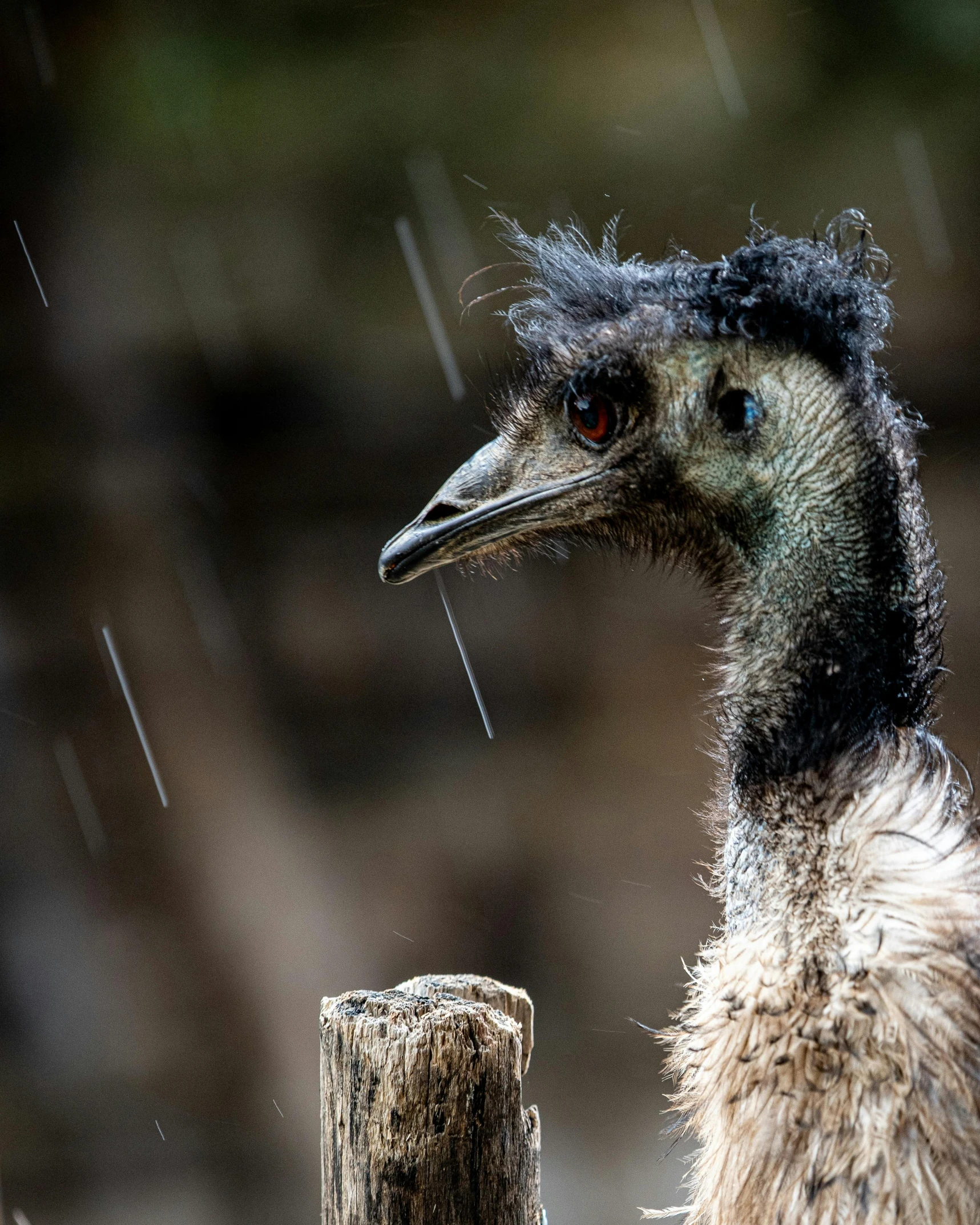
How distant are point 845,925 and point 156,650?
3615mm

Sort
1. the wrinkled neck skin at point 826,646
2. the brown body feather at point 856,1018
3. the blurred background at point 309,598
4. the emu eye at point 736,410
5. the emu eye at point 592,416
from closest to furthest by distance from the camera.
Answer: the brown body feather at point 856,1018
the wrinkled neck skin at point 826,646
the emu eye at point 736,410
the emu eye at point 592,416
the blurred background at point 309,598

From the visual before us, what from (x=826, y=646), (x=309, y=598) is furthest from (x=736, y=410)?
(x=309, y=598)

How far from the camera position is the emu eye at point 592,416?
1804mm

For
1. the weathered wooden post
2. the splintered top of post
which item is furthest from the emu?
the weathered wooden post

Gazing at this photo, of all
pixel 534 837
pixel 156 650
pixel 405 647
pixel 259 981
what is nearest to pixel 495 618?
pixel 405 647

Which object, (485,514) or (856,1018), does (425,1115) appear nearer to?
(856,1018)

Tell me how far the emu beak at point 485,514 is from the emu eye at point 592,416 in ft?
0.18

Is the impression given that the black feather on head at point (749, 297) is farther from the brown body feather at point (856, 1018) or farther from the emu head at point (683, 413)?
the brown body feather at point (856, 1018)

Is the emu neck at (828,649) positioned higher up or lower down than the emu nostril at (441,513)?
lower down

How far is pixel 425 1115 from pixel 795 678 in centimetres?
72

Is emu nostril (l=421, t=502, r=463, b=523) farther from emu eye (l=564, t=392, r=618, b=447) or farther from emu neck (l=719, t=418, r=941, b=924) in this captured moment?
emu neck (l=719, t=418, r=941, b=924)

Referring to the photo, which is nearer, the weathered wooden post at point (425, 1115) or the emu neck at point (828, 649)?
the weathered wooden post at point (425, 1115)

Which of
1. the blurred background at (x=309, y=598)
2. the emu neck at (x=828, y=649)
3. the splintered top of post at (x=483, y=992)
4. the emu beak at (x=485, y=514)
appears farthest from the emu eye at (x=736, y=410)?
the blurred background at (x=309, y=598)

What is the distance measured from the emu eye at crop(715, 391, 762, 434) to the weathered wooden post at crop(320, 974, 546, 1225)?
852mm
